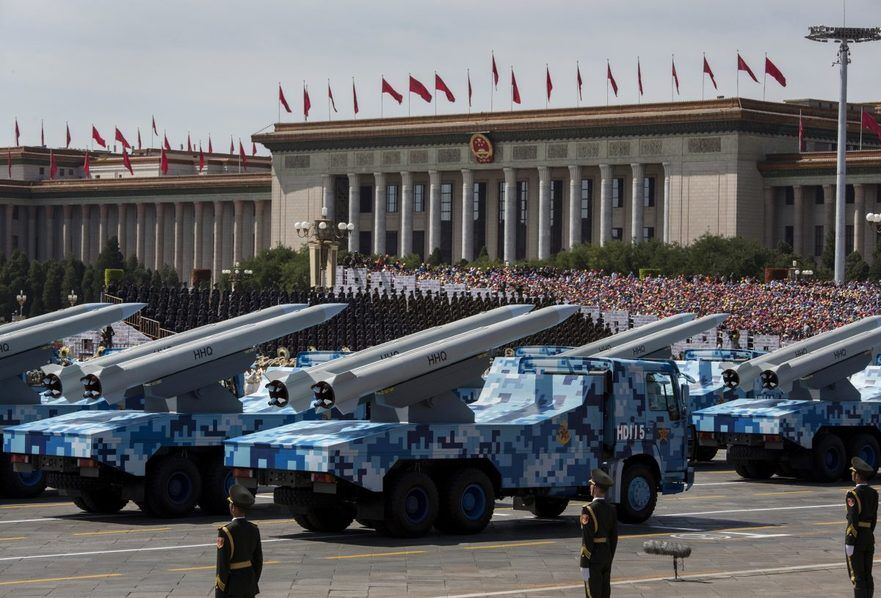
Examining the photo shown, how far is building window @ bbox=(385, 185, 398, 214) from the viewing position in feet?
465

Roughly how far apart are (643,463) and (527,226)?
4180 inches

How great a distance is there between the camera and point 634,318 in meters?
71.9

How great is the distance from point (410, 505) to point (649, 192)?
103 meters

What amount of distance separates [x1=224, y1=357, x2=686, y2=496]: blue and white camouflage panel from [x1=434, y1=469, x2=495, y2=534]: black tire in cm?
29

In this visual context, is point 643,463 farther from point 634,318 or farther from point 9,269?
point 9,269

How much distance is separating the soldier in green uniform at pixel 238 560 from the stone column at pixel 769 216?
10935 cm

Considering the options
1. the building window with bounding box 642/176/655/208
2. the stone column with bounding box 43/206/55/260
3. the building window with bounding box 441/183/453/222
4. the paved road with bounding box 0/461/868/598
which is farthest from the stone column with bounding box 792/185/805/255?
the paved road with bounding box 0/461/868/598

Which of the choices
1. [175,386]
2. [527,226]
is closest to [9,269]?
[527,226]

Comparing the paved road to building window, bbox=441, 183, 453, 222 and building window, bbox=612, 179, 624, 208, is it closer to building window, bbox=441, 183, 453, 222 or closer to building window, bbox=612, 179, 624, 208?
building window, bbox=612, 179, 624, 208

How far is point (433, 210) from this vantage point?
138 metres

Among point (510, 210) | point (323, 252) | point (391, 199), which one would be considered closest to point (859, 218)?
point (510, 210)

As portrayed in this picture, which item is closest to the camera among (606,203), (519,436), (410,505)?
(410,505)

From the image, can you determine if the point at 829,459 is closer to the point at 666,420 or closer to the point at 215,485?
the point at 666,420

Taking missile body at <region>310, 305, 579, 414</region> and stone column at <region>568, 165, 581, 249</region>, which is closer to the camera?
missile body at <region>310, 305, 579, 414</region>
